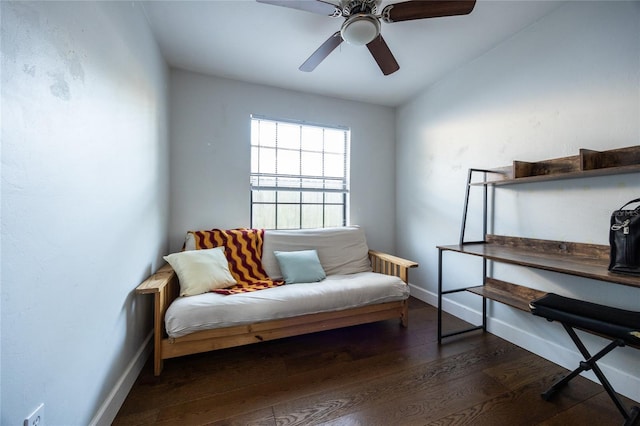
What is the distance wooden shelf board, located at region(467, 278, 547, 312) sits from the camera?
1.80m

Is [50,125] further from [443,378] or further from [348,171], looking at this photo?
[348,171]

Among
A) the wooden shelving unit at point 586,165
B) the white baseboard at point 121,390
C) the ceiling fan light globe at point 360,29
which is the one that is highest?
the ceiling fan light globe at point 360,29

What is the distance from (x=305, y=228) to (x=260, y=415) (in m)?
1.90

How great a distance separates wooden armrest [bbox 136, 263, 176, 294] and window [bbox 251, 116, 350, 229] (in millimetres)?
1004

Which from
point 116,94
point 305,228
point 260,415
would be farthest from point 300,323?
point 116,94

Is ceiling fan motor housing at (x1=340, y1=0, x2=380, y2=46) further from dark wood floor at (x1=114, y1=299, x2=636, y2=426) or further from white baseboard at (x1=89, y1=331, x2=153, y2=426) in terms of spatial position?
white baseboard at (x1=89, y1=331, x2=153, y2=426)

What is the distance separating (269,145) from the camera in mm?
2852

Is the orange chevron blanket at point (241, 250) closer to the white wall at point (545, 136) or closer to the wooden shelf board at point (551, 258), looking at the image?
the wooden shelf board at point (551, 258)

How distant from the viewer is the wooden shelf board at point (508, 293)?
70.8 inches

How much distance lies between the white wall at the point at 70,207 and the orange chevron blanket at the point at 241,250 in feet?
2.36

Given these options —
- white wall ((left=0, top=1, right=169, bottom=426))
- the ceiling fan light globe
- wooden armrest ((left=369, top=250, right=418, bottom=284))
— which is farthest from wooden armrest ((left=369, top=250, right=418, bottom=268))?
white wall ((left=0, top=1, right=169, bottom=426))

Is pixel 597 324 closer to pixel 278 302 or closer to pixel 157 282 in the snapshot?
pixel 278 302

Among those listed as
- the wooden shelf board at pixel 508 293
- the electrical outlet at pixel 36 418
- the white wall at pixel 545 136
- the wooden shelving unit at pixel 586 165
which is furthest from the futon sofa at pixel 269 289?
the wooden shelving unit at pixel 586 165

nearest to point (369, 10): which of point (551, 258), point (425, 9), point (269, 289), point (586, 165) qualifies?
point (425, 9)
